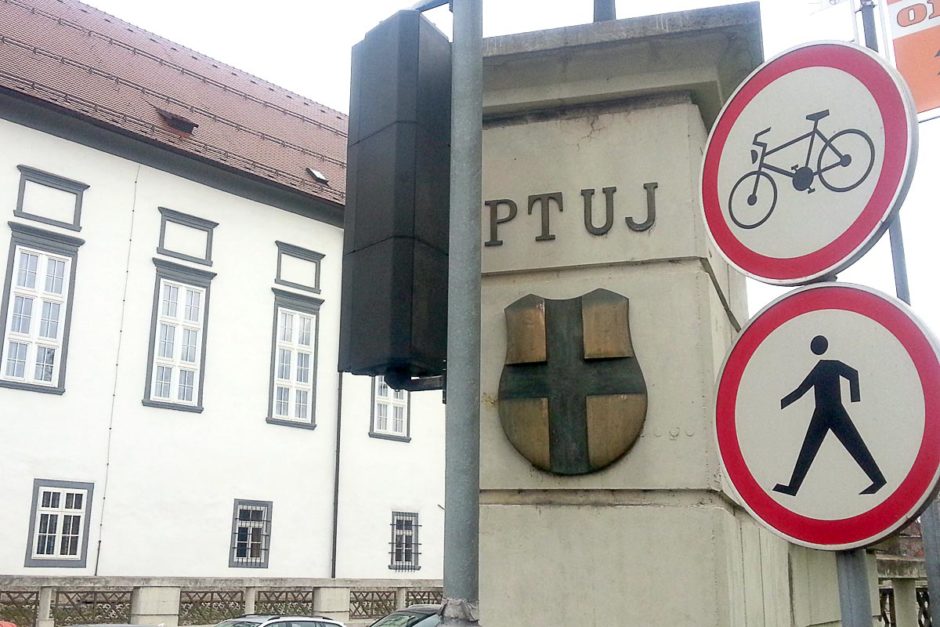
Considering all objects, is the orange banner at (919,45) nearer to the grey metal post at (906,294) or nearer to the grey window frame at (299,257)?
the grey metal post at (906,294)

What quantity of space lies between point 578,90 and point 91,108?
845 inches

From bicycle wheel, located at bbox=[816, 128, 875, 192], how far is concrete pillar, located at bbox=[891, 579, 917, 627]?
36.9ft

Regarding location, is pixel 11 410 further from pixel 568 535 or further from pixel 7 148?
pixel 568 535

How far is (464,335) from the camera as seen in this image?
274cm

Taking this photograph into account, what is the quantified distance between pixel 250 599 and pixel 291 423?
16.6 feet

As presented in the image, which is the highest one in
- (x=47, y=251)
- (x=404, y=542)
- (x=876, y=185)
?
(x=47, y=251)

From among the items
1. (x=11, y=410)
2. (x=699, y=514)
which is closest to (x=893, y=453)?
(x=699, y=514)

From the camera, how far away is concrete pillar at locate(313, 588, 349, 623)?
23.7m

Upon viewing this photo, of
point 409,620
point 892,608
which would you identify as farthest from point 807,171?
point 409,620

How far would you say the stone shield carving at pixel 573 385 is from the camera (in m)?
3.36

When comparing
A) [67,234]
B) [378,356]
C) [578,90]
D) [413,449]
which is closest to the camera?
[378,356]

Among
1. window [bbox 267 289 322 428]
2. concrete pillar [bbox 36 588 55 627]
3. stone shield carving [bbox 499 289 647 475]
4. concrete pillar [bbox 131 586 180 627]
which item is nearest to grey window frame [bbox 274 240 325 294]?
window [bbox 267 289 322 428]

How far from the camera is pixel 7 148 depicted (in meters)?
21.1

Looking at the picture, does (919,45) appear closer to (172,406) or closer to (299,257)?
(172,406)
